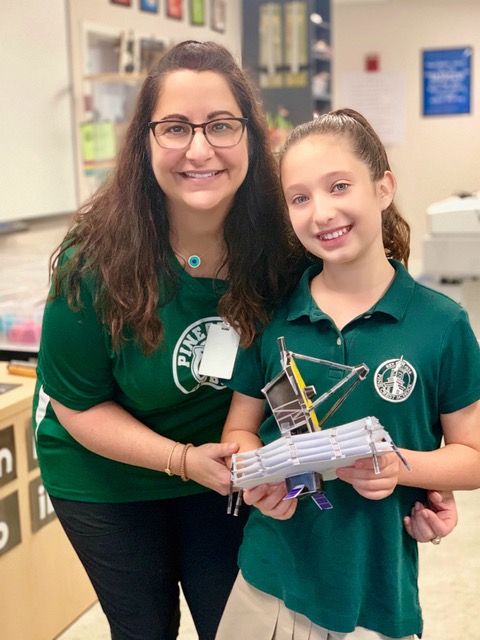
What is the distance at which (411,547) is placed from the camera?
1166 millimetres

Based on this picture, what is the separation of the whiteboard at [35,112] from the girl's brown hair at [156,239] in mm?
2505

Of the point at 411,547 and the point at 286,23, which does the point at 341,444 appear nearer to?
the point at 411,547

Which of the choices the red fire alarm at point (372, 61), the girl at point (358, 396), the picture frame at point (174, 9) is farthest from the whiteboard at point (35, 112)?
the red fire alarm at point (372, 61)

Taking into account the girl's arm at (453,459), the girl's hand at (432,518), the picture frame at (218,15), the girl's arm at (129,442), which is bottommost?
the girl's hand at (432,518)

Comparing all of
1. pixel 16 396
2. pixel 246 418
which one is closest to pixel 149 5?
pixel 16 396

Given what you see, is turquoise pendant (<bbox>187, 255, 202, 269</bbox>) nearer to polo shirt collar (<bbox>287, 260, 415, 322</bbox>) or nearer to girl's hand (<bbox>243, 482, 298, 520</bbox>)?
polo shirt collar (<bbox>287, 260, 415, 322</bbox>)

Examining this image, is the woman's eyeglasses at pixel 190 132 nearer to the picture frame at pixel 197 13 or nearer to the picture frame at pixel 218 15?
the picture frame at pixel 197 13

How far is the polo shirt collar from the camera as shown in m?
1.11

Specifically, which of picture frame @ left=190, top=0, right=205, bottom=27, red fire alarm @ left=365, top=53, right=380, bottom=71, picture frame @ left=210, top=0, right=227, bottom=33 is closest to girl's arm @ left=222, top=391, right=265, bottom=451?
picture frame @ left=190, top=0, right=205, bottom=27

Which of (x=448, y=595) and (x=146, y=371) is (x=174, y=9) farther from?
(x=146, y=371)

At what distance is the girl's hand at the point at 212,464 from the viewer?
47.5 inches

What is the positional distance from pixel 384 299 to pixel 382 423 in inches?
7.1

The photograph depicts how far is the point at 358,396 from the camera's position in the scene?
1.10m

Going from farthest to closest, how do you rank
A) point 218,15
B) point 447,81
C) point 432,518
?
1. point 447,81
2. point 218,15
3. point 432,518
